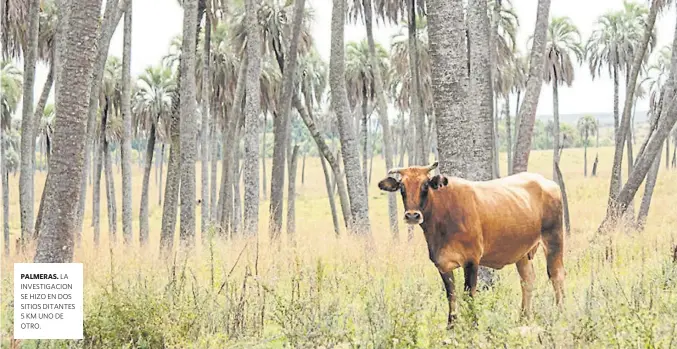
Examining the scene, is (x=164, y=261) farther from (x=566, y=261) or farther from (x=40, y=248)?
(x=566, y=261)

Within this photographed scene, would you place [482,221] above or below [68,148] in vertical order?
below

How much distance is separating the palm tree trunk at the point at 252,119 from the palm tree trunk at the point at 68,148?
746 cm

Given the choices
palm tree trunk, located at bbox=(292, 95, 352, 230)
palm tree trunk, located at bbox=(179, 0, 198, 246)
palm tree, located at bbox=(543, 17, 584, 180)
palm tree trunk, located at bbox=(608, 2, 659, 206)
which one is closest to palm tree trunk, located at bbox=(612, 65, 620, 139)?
palm tree, located at bbox=(543, 17, 584, 180)

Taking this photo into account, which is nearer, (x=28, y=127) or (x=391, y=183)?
(x=391, y=183)

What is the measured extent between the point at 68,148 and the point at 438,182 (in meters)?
4.14

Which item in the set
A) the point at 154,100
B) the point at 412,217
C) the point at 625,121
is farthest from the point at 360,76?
the point at 412,217

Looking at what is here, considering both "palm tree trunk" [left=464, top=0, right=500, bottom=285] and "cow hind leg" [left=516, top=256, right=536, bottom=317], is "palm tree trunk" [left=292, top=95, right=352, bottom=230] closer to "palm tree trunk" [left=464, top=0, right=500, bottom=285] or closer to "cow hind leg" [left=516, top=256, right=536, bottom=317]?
"palm tree trunk" [left=464, top=0, right=500, bottom=285]

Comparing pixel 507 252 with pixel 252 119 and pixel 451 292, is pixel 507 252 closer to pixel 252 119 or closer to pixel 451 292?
pixel 451 292

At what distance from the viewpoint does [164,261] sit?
10.9 metres

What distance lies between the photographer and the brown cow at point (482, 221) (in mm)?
6340

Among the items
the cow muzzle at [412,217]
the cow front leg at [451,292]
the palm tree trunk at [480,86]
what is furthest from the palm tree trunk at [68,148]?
the palm tree trunk at [480,86]

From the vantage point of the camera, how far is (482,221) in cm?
701

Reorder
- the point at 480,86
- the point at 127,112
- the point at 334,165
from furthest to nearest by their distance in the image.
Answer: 1. the point at 127,112
2. the point at 334,165
3. the point at 480,86

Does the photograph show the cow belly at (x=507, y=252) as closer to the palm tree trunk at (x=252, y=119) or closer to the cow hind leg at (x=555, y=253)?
the cow hind leg at (x=555, y=253)
